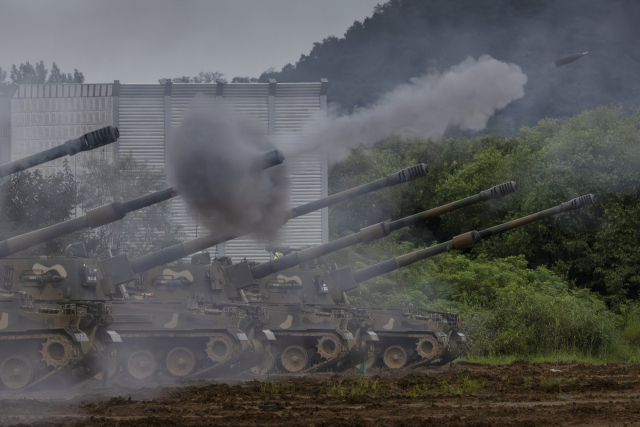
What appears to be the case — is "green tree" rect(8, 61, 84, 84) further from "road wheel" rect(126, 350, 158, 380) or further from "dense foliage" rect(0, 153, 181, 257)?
"road wheel" rect(126, 350, 158, 380)

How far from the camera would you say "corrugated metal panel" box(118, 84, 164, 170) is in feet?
87.1

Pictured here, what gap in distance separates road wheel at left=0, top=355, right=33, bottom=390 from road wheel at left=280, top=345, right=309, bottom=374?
5574 mm

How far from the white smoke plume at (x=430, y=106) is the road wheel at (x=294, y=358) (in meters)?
4.30

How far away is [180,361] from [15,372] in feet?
10.9

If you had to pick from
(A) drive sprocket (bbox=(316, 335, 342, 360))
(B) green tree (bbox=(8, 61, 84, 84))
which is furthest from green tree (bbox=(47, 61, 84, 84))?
(A) drive sprocket (bbox=(316, 335, 342, 360))

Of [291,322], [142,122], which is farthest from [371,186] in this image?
[142,122]

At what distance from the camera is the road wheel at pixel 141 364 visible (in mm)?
14930

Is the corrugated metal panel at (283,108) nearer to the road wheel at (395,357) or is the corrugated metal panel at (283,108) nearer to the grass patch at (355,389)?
the road wheel at (395,357)

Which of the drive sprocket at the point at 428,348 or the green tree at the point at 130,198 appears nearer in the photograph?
the drive sprocket at the point at 428,348

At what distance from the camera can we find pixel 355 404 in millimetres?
10930

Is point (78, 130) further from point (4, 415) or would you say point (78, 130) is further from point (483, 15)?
point (4, 415)

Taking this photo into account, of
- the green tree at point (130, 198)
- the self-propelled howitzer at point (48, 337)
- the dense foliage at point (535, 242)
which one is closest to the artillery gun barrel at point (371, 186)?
the self-propelled howitzer at point (48, 337)

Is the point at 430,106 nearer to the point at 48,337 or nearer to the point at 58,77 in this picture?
the point at 48,337

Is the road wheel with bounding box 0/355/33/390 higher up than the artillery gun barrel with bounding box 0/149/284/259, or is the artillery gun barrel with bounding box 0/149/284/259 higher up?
the artillery gun barrel with bounding box 0/149/284/259
